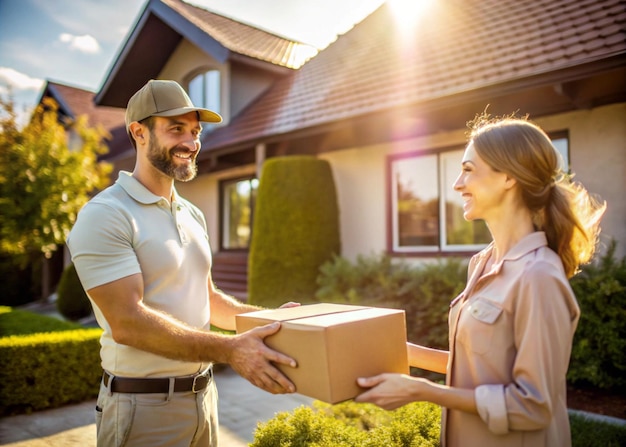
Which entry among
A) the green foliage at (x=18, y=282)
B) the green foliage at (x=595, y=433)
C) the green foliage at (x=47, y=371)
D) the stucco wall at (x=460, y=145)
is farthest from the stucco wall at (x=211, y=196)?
the green foliage at (x=595, y=433)

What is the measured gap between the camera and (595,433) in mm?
3654

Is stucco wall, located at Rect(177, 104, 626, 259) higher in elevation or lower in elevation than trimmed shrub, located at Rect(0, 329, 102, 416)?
higher

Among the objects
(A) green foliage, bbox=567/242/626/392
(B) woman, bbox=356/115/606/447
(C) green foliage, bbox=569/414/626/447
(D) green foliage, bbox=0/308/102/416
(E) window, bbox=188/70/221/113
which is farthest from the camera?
(E) window, bbox=188/70/221/113

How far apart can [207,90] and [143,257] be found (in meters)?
11.3

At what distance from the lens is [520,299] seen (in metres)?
1.49

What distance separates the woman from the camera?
4.79ft

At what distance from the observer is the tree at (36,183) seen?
1151 cm

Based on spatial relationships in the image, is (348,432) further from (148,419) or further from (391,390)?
(391,390)

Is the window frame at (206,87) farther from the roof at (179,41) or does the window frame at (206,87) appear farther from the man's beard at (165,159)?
the man's beard at (165,159)

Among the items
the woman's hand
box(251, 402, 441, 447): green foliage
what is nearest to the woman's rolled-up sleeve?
the woman's hand

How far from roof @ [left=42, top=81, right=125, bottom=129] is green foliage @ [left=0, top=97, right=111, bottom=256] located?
4655mm

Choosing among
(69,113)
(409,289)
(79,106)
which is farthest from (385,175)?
(79,106)

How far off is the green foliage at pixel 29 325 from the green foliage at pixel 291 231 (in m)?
2.95

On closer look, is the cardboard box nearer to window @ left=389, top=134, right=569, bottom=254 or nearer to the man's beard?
the man's beard
